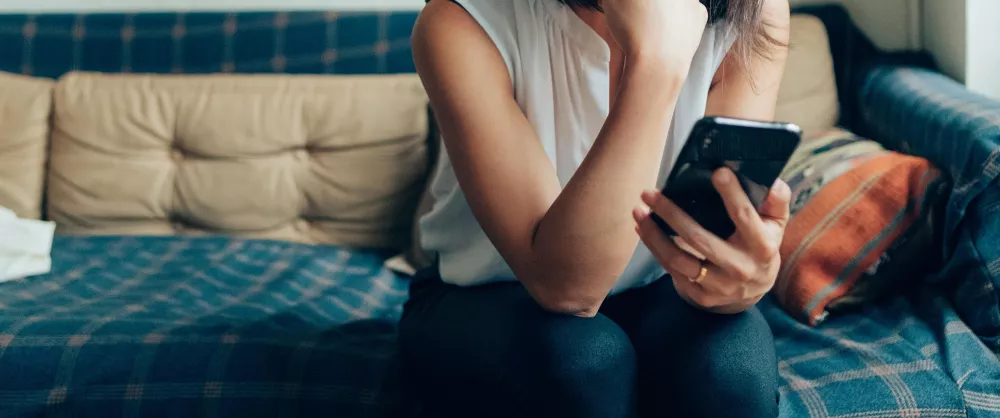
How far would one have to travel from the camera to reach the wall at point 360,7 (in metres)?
1.68

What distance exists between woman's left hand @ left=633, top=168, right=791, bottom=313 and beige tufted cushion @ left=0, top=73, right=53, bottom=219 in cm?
139

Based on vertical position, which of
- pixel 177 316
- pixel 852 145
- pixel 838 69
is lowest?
pixel 177 316

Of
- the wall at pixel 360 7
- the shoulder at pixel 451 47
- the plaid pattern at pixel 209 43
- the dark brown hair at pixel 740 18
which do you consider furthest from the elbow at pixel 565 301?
the wall at pixel 360 7

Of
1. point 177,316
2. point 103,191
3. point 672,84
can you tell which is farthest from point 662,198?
point 103,191

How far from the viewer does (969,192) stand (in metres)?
1.04

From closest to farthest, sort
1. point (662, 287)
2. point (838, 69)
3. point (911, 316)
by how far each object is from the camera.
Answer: point (662, 287), point (911, 316), point (838, 69)

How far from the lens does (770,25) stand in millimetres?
971

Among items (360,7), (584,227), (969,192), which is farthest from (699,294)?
(360,7)

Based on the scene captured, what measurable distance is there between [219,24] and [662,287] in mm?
1255

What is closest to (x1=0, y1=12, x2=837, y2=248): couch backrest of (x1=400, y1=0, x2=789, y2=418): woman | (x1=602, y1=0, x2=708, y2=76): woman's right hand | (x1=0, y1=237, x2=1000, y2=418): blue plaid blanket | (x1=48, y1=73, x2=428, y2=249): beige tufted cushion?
(x1=48, y1=73, x2=428, y2=249): beige tufted cushion

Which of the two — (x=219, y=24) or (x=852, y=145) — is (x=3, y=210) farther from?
(x=852, y=145)

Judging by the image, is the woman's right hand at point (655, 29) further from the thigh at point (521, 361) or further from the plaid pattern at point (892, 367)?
the plaid pattern at point (892, 367)

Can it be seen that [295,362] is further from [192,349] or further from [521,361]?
[521,361]

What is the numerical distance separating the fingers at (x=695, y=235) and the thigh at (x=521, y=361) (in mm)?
119
